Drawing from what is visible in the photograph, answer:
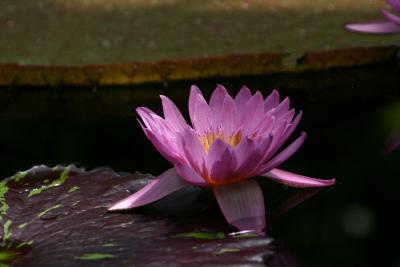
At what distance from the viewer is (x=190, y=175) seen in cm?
100

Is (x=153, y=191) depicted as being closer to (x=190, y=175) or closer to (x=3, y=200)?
(x=190, y=175)

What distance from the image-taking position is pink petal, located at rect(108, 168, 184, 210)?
1.04m

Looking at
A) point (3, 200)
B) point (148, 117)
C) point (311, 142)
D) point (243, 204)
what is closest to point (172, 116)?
point (148, 117)

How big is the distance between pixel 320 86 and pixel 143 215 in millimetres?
864

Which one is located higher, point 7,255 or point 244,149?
point 244,149

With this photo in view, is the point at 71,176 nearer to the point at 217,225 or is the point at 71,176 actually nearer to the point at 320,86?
the point at 217,225

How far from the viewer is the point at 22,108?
1752mm

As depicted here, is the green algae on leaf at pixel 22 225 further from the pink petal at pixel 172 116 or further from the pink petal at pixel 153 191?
the pink petal at pixel 172 116

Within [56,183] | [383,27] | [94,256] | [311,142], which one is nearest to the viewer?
[94,256]

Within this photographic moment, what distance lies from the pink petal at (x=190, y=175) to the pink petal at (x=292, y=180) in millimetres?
112

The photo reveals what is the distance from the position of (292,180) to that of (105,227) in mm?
275

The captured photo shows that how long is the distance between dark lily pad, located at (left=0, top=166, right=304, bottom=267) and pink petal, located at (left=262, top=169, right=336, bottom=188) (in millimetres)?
102

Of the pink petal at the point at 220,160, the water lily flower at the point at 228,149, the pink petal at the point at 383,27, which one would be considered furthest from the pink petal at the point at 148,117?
the pink petal at the point at 383,27

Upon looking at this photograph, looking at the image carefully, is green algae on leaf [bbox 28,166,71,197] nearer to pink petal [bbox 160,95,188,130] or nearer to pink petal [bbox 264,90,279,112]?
pink petal [bbox 160,95,188,130]
